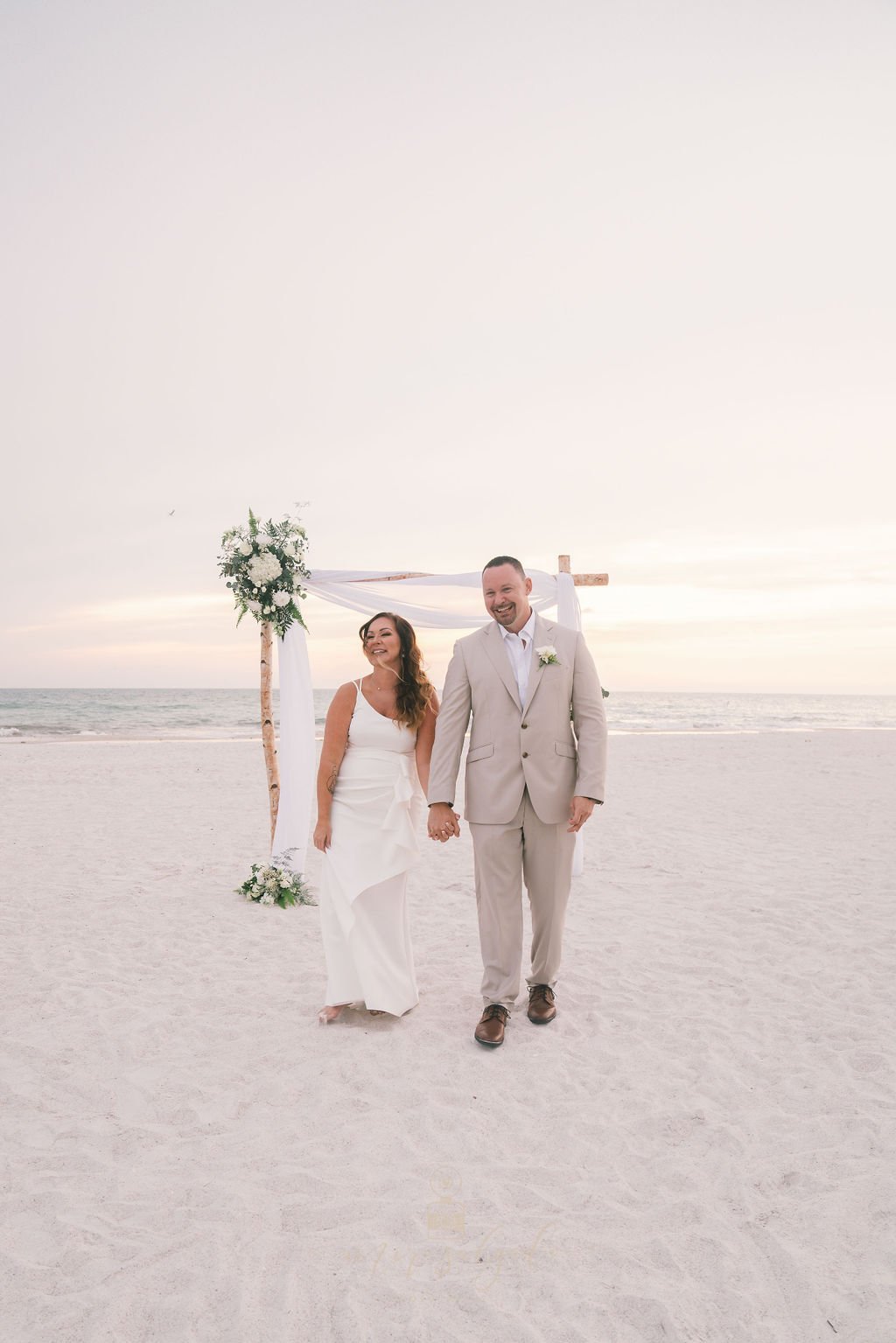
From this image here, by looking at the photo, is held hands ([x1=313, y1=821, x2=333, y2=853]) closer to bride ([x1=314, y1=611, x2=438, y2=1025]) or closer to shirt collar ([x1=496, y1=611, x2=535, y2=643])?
bride ([x1=314, y1=611, x2=438, y2=1025])

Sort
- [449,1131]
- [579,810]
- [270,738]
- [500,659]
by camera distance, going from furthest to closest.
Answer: [270,738], [500,659], [579,810], [449,1131]

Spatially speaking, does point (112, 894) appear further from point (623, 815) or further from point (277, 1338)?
point (623, 815)

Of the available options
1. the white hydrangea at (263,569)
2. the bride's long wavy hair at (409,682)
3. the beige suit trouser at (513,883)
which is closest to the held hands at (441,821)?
the beige suit trouser at (513,883)

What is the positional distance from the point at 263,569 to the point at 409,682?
232 centimetres

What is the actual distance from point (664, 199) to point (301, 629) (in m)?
7.82

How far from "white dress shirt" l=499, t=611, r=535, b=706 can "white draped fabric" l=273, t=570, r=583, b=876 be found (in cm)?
175

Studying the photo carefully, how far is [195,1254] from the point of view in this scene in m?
2.24

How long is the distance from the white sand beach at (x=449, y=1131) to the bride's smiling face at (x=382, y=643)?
1869mm

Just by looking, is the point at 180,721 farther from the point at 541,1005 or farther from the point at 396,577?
the point at 541,1005

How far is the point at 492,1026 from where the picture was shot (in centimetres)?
363

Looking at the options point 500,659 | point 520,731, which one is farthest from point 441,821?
point 500,659

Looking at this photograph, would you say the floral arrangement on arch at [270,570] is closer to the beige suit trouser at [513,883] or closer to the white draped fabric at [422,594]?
the white draped fabric at [422,594]

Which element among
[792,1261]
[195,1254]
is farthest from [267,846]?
[792,1261]

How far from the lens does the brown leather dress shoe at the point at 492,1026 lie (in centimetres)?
359
